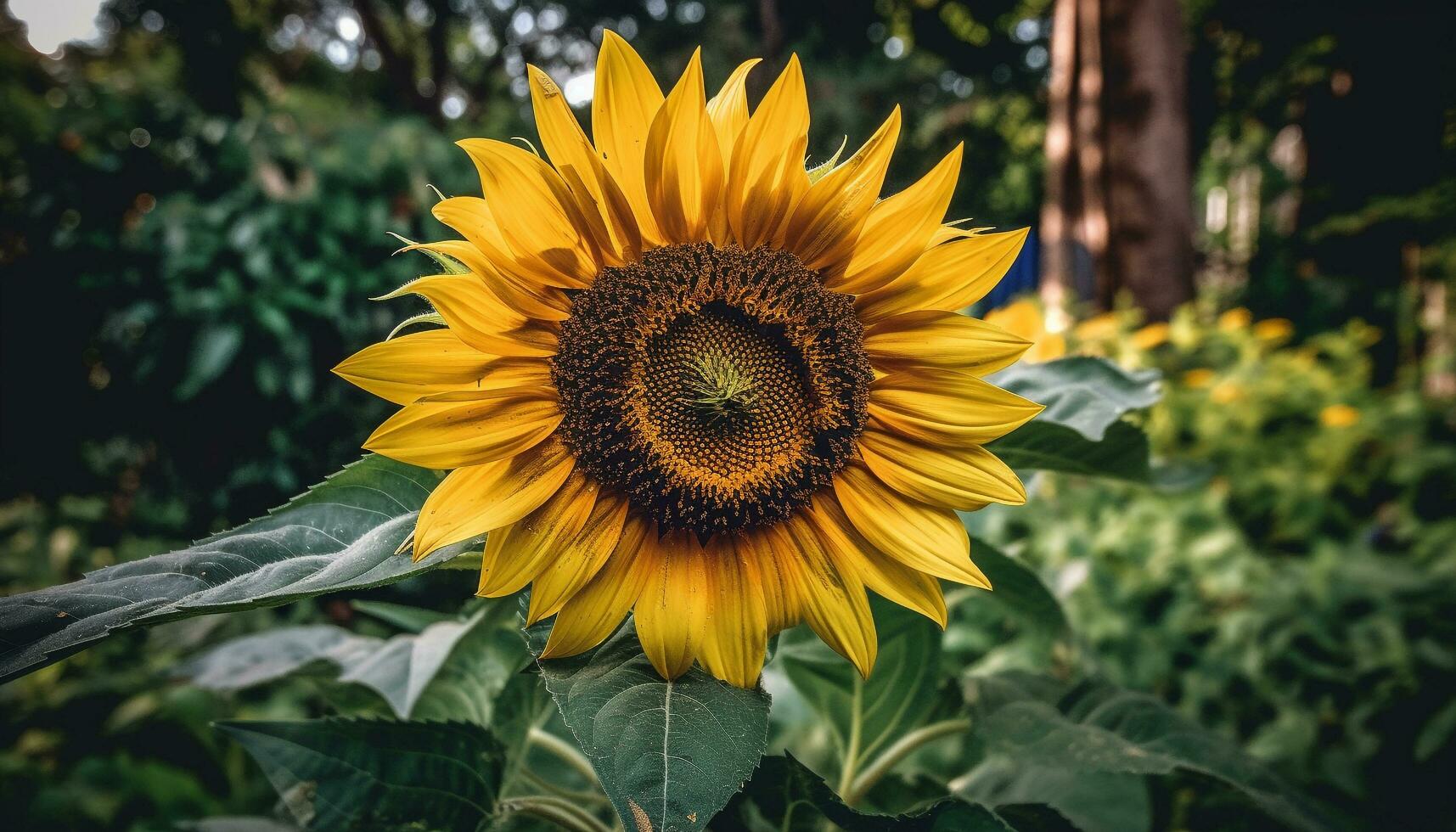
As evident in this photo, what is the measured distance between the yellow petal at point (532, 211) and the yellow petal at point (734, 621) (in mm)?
260

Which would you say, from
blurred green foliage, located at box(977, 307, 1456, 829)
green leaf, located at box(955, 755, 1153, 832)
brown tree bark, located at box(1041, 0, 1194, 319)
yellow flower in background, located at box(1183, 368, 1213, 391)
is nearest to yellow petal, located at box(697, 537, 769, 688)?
green leaf, located at box(955, 755, 1153, 832)

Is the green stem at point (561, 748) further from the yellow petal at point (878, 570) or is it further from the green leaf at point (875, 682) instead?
the yellow petal at point (878, 570)

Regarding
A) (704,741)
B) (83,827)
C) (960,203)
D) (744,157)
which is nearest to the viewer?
(704,741)

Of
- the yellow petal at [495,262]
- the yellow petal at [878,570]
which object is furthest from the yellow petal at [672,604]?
the yellow petal at [495,262]

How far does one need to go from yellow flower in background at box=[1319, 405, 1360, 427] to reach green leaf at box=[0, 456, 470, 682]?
3.07m

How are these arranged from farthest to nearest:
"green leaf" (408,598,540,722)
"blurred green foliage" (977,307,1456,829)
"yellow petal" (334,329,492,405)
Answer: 1. "blurred green foliage" (977,307,1456,829)
2. "green leaf" (408,598,540,722)
3. "yellow petal" (334,329,492,405)

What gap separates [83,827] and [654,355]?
2.35 metres

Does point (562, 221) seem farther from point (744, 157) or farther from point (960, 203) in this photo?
point (960, 203)

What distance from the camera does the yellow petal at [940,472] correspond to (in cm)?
64

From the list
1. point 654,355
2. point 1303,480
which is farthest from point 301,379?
point 1303,480

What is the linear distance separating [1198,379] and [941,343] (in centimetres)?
293

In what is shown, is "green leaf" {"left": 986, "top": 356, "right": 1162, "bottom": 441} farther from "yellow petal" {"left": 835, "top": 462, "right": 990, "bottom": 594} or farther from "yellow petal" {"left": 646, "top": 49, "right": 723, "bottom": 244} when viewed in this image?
"yellow petal" {"left": 646, "top": 49, "right": 723, "bottom": 244}

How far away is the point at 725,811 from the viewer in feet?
2.23

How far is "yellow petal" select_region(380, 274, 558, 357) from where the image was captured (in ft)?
1.88
